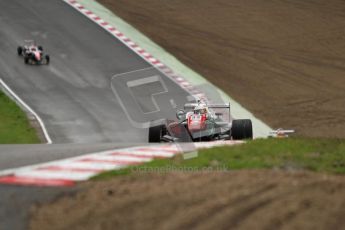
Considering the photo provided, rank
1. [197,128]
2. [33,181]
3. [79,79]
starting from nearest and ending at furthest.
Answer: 1. [33,181]
2. [197,128]
3. [79,79]

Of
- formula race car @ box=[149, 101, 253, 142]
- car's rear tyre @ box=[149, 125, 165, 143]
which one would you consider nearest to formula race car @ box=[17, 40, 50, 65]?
formula race car @ box=[149, 101, 253, 142]

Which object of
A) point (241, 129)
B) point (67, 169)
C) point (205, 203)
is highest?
point (67, 169)

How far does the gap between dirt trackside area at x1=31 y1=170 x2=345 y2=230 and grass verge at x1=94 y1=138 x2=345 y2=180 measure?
1.84 feet

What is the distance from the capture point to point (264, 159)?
473 inches

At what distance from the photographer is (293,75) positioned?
27.3 metres

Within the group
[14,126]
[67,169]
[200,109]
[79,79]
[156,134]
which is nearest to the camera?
[67,169]

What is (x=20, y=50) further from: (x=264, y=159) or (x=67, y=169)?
(x=264, y=159)

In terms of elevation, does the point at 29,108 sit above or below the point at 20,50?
below

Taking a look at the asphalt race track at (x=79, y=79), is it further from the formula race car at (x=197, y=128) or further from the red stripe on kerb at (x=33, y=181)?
the red stripe on kerb at (x=33, y=181)

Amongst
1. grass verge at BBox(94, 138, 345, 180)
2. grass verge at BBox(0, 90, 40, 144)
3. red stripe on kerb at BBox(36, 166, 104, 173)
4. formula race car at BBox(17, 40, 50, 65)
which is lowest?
grass verge at BBox(0, 90, 40, 144)

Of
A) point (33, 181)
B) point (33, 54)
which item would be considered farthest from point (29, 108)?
point (33, 181)

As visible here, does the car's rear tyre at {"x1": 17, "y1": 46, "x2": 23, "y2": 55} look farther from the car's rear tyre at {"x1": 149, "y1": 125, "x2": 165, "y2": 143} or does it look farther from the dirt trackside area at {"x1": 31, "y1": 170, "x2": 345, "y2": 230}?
the dirt trackside area at {"x1": 31, "y1": 170, "x2": 345, "y2": 230}

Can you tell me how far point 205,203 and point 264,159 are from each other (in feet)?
7.67

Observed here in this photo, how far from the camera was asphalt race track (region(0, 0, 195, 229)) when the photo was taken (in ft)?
74.5
